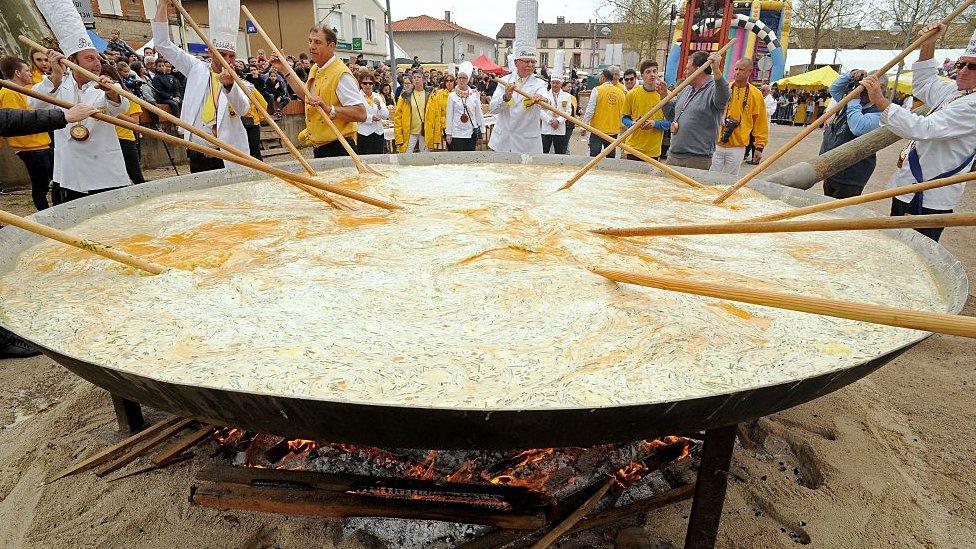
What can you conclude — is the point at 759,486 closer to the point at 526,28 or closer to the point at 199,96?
the point at 526,28

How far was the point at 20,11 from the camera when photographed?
27.6ft

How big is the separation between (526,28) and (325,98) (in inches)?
103

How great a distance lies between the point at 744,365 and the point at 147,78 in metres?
13.3

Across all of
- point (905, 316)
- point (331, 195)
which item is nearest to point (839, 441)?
point (905, 316)

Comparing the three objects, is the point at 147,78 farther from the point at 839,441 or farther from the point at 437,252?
the point at 839,441

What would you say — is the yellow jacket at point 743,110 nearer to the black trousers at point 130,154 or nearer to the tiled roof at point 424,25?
the black trousers at point 130,154

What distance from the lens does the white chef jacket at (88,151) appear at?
4.72 m

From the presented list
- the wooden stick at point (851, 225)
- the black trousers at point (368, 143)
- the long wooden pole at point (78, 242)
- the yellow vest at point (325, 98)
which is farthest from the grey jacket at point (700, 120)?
the long wooden pole at point (78, 242)

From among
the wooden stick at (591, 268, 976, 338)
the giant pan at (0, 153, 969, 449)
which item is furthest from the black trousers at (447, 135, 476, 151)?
the giant pan at (0, 153, 969, 449)

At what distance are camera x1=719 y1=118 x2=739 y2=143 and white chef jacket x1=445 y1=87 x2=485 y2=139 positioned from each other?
395cm

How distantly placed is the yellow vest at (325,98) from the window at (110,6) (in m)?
26.6

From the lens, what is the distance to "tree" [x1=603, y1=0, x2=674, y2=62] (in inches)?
1297

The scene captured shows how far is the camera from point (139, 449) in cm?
A: 262

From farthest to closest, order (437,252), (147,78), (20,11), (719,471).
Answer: (147,78)
(20,11)
(437,252)
(719,471)
